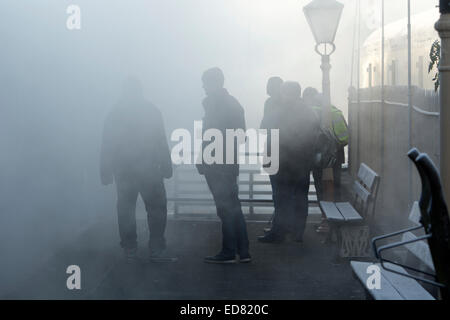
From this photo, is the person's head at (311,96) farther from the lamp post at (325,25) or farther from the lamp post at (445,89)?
the lamp post at (445,89)

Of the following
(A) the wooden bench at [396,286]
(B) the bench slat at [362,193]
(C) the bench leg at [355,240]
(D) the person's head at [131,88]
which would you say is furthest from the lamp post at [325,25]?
(A) the wooden bench at [396,286]

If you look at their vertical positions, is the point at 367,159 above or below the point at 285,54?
below

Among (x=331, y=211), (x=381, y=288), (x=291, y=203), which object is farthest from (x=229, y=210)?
(x=381, y=288)

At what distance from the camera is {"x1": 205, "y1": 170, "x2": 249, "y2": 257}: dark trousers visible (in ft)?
16.6

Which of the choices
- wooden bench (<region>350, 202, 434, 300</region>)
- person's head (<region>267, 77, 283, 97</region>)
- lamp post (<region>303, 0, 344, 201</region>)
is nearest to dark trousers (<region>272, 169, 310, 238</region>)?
lamp post (<region>303, 0, 344, 201</region>)

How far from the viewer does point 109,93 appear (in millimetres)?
6934

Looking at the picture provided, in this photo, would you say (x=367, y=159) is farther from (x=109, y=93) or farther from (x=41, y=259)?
(x=41, y=259)

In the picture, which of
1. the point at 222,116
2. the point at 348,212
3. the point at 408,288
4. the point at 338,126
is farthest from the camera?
the point at 338,126

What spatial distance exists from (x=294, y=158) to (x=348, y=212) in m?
0.69

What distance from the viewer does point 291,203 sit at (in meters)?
5.92

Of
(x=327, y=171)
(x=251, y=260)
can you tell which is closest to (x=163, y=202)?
(x=251, y=260)

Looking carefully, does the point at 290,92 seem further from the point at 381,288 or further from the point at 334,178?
the point at 381,288

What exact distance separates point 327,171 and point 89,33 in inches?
90.9

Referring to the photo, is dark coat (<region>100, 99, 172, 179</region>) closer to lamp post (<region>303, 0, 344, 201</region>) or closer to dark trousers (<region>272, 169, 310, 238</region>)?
dark trousers (<region>272, 169, 310, 238</region>)
